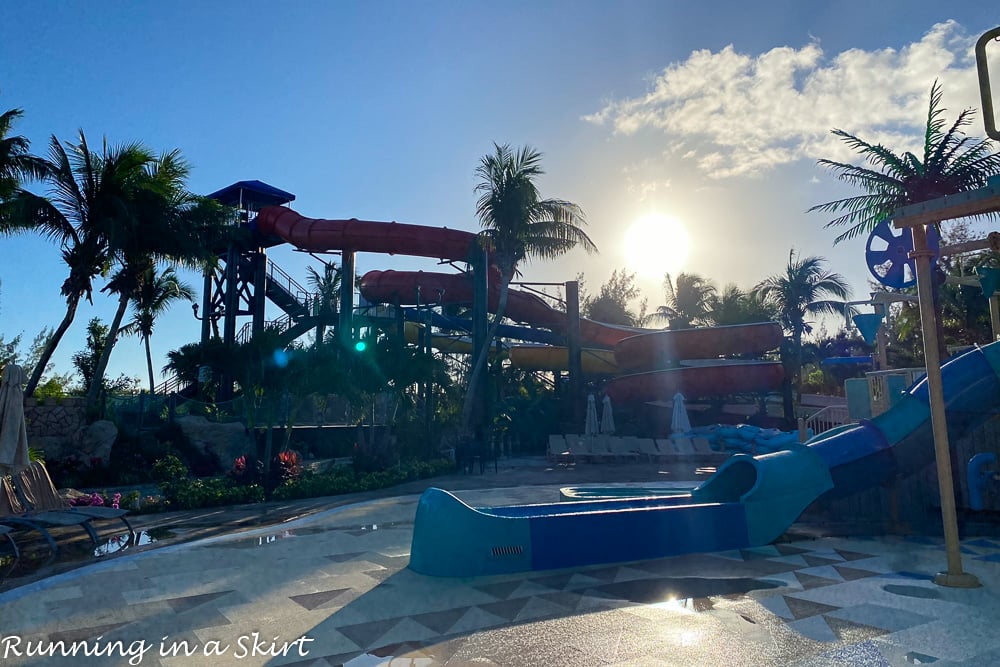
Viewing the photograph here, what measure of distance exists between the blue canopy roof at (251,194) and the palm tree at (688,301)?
2684 centimetres

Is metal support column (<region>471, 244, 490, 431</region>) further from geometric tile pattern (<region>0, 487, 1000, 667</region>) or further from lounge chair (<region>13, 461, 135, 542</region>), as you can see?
geometric tile pattern (<region>0, 487, 1000, 667</region>)

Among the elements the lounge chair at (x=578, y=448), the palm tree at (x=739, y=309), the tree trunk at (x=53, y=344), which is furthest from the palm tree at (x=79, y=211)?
the palm tree at (x=739, y=309)

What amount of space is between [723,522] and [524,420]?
1860cm

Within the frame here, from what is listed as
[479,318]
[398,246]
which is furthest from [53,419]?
[479,318]

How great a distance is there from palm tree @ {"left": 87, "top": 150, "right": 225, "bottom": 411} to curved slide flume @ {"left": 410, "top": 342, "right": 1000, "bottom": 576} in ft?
48.5

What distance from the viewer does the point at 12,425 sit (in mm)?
7754

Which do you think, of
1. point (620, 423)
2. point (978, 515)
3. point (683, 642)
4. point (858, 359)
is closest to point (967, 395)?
point (978, 515)

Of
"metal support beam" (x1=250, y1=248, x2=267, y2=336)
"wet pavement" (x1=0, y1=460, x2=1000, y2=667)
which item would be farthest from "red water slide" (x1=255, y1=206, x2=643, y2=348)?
"wet pavement" (x1=0, y1=460, x2=1000, y2=667)

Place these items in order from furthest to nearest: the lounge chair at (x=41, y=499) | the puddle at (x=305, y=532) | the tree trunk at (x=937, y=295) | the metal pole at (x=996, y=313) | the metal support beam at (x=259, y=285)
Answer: the metal support beam at (x=259, y=285) → the tree trunk at (x=937, y=295) → the metal pole at (x=996, y=313) → the puddle at (x=305, y=532) → the lounge chair at (x=41, y=499)

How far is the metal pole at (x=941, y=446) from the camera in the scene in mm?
5410

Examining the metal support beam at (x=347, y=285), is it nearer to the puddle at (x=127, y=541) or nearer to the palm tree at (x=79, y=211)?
the palm tree at (x=79, y=211)

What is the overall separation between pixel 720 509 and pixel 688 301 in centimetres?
3898

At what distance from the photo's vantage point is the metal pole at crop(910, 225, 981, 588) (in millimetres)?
5410

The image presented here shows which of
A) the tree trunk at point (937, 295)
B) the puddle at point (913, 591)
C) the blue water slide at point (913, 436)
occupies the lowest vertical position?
the puddle at point (913, 591)
